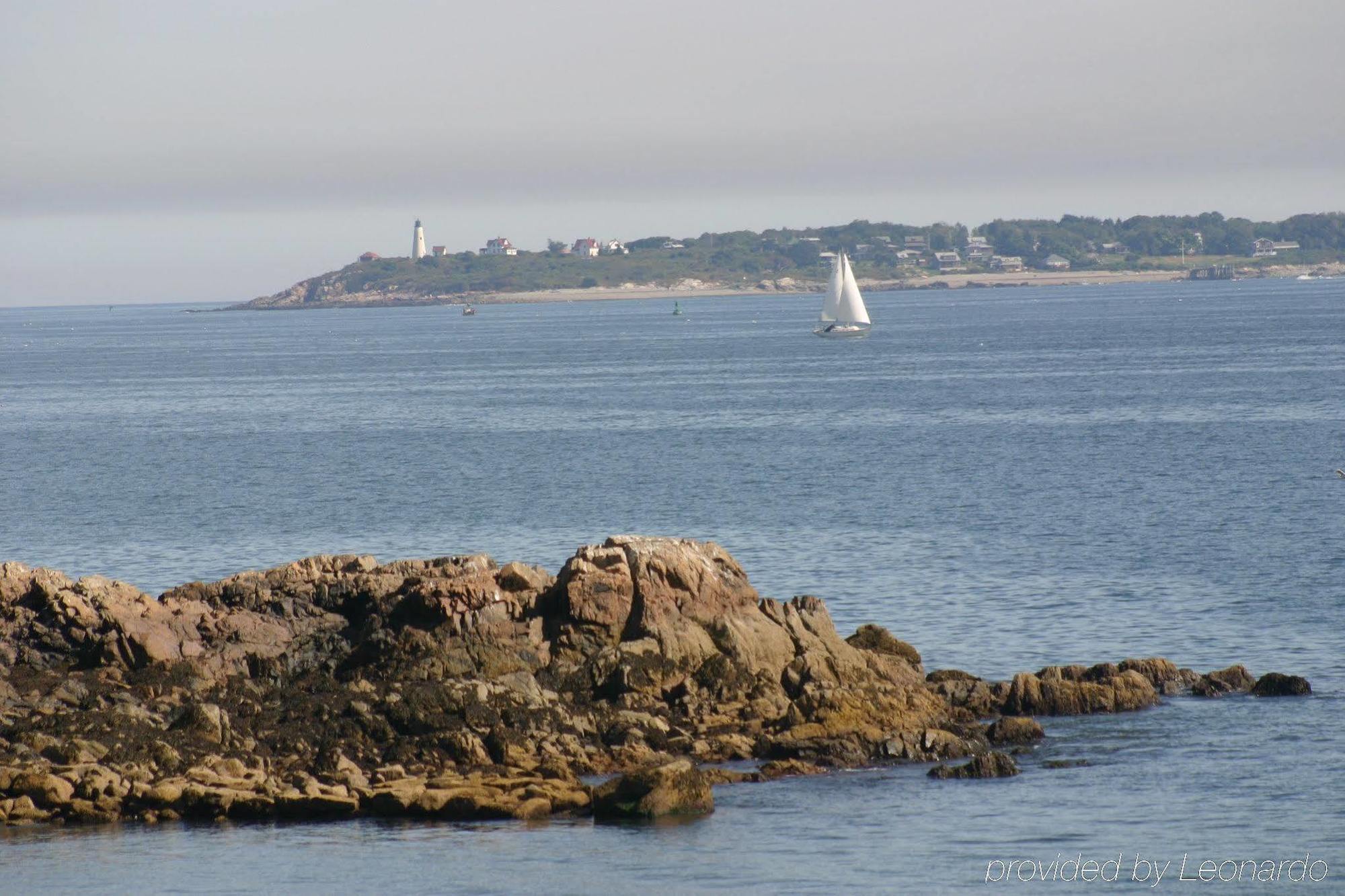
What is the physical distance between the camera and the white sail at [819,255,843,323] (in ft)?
490

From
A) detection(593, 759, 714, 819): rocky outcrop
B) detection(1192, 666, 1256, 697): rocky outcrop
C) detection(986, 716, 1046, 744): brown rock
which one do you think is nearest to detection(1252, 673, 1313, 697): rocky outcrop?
detection(1192, 666, 1256, 697): rocky outcrop

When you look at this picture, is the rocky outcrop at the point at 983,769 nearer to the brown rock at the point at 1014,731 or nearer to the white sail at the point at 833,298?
the brown rock at the point at 1014,731

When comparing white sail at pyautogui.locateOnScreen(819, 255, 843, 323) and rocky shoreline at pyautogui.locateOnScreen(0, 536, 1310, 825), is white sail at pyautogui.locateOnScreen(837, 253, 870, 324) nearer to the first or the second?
white sail at pyautogui.locateOnScreen(819, 255, 843, 323)

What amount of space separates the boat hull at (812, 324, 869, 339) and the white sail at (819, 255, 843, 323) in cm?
79

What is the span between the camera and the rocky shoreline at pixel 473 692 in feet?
78.8

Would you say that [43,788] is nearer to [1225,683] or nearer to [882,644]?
[882,644]

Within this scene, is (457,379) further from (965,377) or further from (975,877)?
(975,877)

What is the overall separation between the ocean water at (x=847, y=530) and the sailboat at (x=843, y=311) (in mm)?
27039

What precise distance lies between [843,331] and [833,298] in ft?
10.7

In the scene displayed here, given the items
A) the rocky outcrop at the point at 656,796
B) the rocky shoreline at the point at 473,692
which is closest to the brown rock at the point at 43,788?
the rocky shoreline at the point at 473,692

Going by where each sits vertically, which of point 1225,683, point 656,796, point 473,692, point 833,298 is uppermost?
point 833,298

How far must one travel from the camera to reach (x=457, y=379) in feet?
386

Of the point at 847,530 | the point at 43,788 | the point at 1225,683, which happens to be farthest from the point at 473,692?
the point at 847,530

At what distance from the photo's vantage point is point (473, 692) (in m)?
26.4
